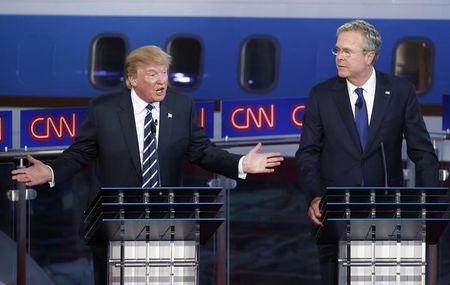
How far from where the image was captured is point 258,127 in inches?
411

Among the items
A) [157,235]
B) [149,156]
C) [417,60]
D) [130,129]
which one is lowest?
[157,235]

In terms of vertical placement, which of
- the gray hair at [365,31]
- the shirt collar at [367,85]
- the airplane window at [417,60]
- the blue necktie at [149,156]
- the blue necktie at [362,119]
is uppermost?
the airplane window at [417,60]

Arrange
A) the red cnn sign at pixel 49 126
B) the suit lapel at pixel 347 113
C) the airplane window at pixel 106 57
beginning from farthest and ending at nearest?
the airplane window at pixel 106 57, the red cnn sign at pixel 49 126, the suit lapel at pixel 347 113

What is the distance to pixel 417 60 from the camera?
13805 millimetres

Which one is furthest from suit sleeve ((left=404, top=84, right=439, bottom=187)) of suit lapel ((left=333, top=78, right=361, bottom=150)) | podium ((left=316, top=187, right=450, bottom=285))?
podium ((left=316, top=187, right=450, bottom=285))

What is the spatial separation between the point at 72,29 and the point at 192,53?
1.11 metres

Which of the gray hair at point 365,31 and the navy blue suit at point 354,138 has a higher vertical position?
the gray hair at point 365,31

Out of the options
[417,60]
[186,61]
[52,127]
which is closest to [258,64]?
[186,61]

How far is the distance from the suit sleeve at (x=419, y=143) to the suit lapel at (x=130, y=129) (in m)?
1.31

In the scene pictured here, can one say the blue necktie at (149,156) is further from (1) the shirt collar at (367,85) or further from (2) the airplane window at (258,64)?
(2) the airplane window at (258,64)

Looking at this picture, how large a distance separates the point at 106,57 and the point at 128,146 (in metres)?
6.86

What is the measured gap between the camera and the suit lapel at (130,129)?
7.80 metres

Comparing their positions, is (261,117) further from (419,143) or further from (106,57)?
(106,57)

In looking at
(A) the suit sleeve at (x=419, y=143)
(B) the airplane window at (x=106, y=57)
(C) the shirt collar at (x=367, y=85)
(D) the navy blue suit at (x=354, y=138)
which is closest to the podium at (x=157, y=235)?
(D) the navy blue suit at (x=354, y=138)
